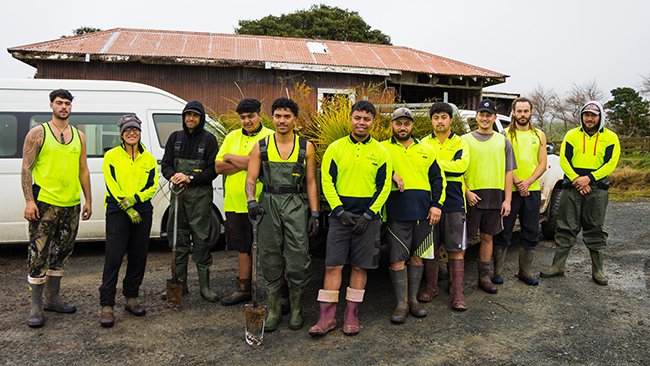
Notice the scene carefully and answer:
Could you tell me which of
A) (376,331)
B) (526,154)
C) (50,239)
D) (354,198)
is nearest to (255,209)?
(354,198)

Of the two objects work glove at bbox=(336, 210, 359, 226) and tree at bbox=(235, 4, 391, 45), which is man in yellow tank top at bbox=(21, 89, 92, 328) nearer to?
work glove at bbox=(336, 210, 359, 226)

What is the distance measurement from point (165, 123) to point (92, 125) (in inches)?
Answer: 37.2

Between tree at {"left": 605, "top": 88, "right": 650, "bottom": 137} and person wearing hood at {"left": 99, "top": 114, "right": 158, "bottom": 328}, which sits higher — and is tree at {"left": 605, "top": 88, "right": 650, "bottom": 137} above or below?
above

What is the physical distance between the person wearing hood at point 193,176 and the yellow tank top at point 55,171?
2.55ft

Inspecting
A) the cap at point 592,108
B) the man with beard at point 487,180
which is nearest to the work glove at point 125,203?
the man with beard at point 487,180

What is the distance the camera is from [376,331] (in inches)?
135

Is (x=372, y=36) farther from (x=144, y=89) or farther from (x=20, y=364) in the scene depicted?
(x=20, y=364)

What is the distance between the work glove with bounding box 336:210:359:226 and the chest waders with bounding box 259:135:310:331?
1.10 ft

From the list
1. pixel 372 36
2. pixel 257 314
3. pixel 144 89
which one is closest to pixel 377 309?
pixel 257 314

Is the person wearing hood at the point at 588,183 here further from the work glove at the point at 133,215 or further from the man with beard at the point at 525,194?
the work glove at the point at 133,215

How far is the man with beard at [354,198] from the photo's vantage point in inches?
131

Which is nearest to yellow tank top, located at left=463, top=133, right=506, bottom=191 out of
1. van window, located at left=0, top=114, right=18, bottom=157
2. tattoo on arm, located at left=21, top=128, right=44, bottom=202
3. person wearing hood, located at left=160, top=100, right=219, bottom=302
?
person wearing hood, located at left=160, top=100, right=219, bottom=302

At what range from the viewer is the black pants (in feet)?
11.8

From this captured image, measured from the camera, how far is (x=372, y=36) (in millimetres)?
28969
